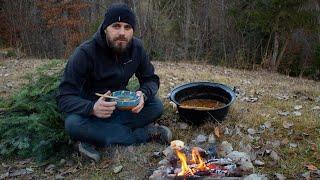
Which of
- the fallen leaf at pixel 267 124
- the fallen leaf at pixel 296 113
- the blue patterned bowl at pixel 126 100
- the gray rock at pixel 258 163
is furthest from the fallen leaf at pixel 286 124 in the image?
the blue patterned bowl at pixel 126 100

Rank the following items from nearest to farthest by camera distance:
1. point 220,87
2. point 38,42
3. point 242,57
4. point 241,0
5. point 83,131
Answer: point 83,131
point 220,87
point 242,57
point 241,0
point 38,42

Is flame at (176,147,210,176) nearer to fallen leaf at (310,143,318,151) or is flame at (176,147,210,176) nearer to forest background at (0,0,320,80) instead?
fallen leaf at (310,143,318,151)

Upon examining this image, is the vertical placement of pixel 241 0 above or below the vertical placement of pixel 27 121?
above

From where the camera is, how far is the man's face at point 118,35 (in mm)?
4086

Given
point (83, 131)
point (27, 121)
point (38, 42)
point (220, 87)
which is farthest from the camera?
point (38, 42)

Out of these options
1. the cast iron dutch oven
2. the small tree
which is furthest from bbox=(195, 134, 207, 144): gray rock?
the small tree

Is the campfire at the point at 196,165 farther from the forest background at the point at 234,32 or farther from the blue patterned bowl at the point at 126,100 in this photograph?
the forest background at the point at 234,32

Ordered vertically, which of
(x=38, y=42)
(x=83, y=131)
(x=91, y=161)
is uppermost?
(x=83, y=131)

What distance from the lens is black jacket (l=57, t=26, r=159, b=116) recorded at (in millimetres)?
3992

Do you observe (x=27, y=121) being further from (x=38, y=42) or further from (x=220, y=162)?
(x=38, y=42)

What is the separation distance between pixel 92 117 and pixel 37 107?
3.15 ft

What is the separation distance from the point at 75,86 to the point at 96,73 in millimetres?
279

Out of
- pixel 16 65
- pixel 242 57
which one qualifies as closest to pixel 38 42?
pixel 16 65

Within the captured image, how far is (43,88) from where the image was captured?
4949 millimetres
